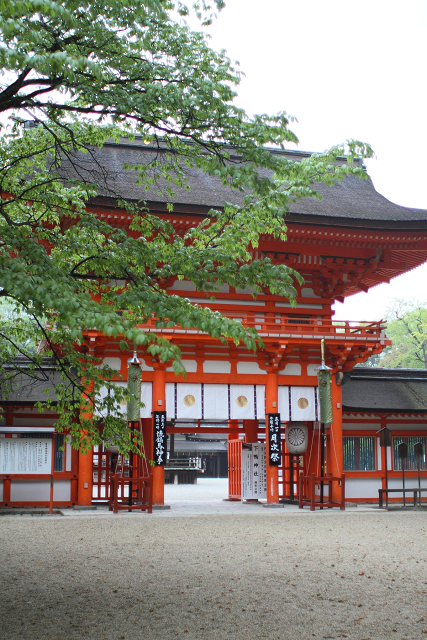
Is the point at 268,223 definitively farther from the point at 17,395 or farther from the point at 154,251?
the point at 17,395

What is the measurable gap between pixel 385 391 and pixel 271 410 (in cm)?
404

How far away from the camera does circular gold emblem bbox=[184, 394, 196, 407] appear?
609 inches

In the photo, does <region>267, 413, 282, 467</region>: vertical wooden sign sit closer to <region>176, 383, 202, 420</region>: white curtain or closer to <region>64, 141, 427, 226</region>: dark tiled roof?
<region>176, 383, 202, 420</region>: white curtain

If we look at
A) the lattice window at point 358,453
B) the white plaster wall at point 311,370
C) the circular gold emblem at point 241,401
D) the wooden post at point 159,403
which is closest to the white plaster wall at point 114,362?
the wooden post at point 159,403

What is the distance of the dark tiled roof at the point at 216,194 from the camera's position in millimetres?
15258

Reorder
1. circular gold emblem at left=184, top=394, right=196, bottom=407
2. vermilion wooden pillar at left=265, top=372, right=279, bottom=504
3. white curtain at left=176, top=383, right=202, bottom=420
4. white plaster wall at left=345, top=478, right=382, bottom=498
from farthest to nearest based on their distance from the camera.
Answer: white plaster wall at left=345, top=478, right=382, bottom=498 → vermilion wooden pillar at left=265, top=372, right=279, bottom=504 → circular gold emblem at left=184, top=394, right=196, bottom=407 → white curtain at left=176, top=383, right=202, bottom=420

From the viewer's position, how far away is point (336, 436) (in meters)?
Result: 16.0

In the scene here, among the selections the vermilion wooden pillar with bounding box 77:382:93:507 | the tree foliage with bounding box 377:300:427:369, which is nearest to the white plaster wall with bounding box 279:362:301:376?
the vermilion wooden pillar with bounding box 77:382:93:507

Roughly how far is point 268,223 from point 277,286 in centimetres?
81

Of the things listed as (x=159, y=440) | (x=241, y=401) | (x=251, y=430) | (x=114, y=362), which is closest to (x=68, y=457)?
(x=159, y=440)

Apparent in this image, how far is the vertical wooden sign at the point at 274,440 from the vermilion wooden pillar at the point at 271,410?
12 cm

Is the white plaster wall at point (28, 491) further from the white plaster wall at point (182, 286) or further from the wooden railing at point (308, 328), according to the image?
the white plaster wall at point (182, 286)

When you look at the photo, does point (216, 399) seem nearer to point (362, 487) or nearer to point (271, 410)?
point (271, 410)

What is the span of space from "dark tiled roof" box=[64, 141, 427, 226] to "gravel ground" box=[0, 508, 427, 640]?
7494 mm
